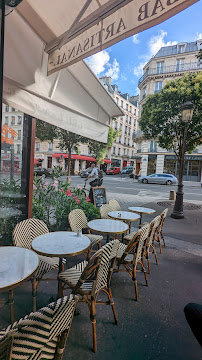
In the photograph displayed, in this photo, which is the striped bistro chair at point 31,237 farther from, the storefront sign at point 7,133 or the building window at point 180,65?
the building window at point 180,65

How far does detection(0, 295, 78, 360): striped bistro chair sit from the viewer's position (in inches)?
36.0

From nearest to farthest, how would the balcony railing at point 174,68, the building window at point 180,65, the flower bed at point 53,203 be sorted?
the flower bed at point 53,203 → the balcony railing at point 174,68 → the building window at point 180,65

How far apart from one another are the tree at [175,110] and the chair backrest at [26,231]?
7.21 m

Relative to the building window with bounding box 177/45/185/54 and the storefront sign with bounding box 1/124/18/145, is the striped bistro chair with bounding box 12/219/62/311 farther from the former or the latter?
the building window with bounding box 177/45/185/54

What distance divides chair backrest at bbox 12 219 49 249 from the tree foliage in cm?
805

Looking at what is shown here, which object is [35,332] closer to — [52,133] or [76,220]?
[76,220]

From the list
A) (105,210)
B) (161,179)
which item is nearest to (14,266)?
(105,210)

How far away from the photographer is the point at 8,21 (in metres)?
1.84

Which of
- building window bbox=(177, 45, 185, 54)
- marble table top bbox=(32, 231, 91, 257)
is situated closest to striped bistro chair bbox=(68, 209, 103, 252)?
marble table top bbox=(32, 231, 91, 257)

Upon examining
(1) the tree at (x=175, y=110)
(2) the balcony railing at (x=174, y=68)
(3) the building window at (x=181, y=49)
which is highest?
(3) the building window at (x=181, y=49)

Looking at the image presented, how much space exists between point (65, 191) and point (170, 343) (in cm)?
340

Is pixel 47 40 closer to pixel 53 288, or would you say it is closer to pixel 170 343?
pixel 53 288

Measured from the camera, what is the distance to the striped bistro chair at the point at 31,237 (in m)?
2.31

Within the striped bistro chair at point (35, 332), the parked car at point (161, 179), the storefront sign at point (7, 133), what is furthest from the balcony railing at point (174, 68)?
the striped bistro chair at point (35, 332)
